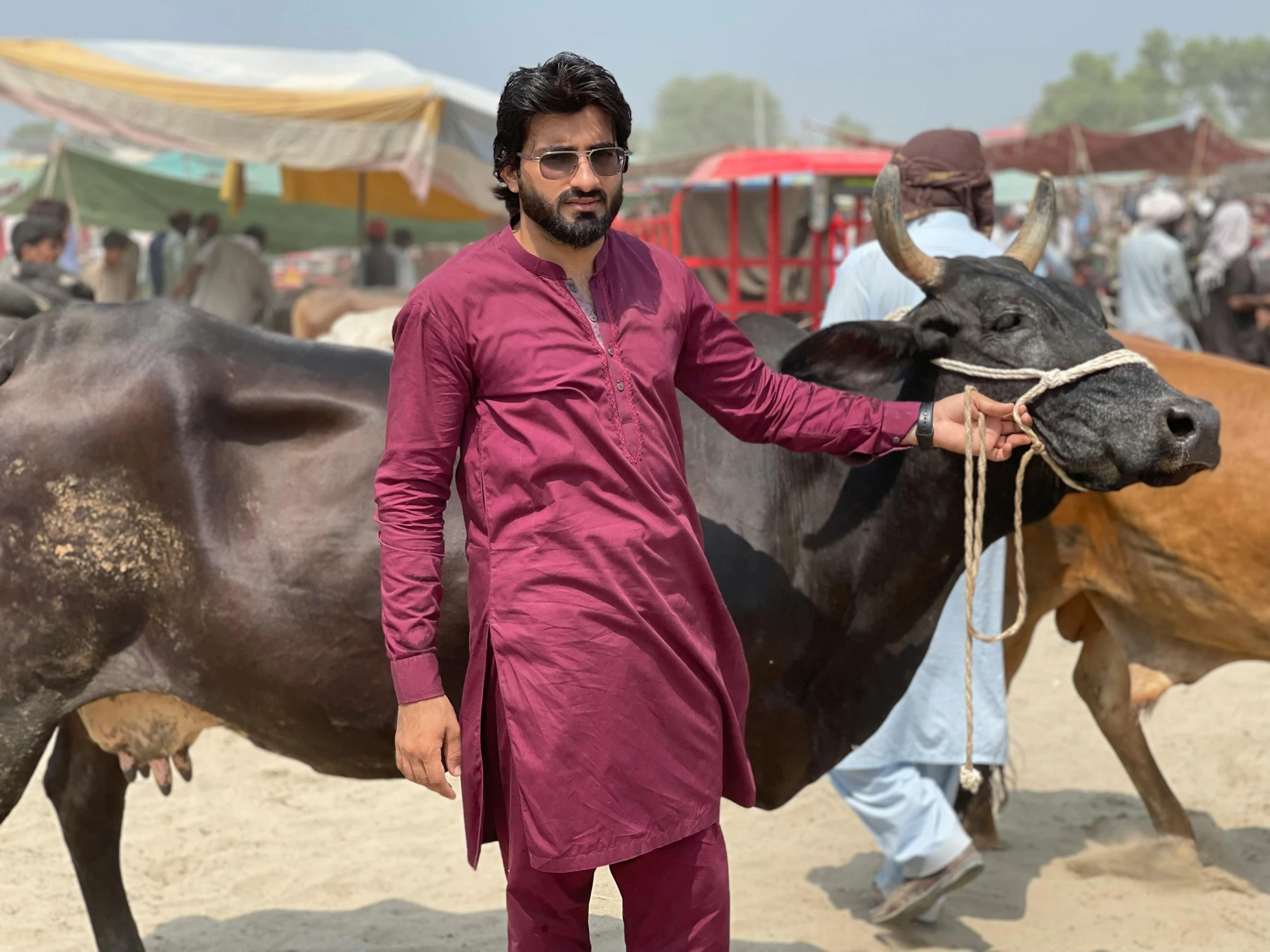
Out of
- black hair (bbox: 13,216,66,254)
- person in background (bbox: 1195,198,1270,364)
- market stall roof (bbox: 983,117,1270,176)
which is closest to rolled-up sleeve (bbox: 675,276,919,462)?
black hair (bbox: 13,216,66,254)

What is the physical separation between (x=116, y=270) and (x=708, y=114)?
16640cm

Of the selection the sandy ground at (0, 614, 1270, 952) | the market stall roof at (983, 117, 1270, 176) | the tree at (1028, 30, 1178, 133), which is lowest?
the sandy ground at (0, 614, 1270, 952)

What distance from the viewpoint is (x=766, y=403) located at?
8.16ft

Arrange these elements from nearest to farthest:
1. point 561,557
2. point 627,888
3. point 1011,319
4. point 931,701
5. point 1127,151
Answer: point 561,557, point 627,888, point 1011,319, point 931,701, point 1127,151

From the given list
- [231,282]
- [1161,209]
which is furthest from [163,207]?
[1161,209]

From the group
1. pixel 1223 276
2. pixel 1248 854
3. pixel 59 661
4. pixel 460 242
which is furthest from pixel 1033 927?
pixel 460 242

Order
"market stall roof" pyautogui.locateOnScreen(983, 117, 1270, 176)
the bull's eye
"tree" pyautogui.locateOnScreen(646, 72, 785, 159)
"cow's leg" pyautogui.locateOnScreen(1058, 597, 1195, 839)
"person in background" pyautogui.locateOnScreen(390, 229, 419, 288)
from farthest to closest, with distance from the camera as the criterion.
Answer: "tree" pyautogui.locateOnScreen(646, 72, 785, 159) → "market stall roof" pyautogui.locateOnScreen(983, 117, 1270, 176) → "person in background" pyautogui.locateOnScreen(390, 229, 419, 288) → "cow's leg" pyautogui.locateOnScreen(1058, 597, 1195, 839) → the bull's eye

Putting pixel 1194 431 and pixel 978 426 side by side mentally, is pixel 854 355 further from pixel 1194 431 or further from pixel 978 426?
pixel 1194 431

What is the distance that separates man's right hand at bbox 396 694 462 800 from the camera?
84.2 inches

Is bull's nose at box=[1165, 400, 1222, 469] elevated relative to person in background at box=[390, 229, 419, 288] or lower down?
elevated

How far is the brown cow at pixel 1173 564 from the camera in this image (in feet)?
12.5

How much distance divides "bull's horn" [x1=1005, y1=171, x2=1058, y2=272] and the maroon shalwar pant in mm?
1486

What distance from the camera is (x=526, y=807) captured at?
2.12m

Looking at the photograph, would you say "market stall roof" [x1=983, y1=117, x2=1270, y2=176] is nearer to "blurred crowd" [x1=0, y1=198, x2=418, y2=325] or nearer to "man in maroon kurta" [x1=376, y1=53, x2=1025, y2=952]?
"blurred crowd" [x1=0, y1=198, x2=418, y2=325]
